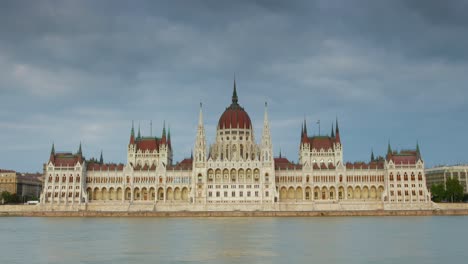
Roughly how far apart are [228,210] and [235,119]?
25918mm

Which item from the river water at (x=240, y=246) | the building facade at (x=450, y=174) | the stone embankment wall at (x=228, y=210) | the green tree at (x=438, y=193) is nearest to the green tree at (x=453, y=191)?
the green tree at (x=438, y=193)

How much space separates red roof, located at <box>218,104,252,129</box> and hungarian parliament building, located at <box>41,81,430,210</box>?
2.26m

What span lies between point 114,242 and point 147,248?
6.17 meters

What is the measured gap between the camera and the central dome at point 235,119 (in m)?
127

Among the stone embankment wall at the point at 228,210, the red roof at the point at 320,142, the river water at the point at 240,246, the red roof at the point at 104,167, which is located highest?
the red roof at the point at 320,142

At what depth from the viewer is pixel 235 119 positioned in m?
128

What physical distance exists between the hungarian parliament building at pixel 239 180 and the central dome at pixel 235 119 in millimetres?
2171

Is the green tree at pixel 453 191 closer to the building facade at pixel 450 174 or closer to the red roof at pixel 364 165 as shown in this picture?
the red roof at pixel 364 165

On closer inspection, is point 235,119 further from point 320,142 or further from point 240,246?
point 240,246

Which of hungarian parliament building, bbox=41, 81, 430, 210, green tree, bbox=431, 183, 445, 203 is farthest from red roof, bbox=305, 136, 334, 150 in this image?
green tree, bbox=431, 183, 445, 203

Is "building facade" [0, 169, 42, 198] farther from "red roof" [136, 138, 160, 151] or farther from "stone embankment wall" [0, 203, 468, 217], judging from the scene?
"stone embankment wall" [0, 203, 468, 217]

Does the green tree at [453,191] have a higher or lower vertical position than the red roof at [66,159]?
lower

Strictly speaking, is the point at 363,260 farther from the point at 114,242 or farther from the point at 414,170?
the point at 414,170

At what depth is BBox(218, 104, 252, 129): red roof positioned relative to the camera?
126750mm
